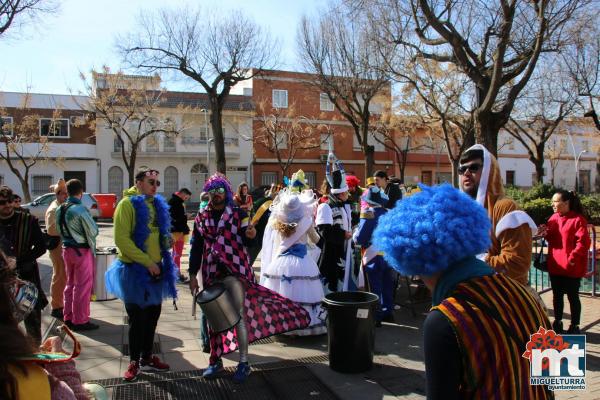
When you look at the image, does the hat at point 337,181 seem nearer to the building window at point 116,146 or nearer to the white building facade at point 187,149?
the white building facade at point 187,149

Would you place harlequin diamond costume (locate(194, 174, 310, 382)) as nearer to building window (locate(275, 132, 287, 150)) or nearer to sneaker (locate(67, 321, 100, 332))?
sneaker (locate(67, 321, 100, 332))

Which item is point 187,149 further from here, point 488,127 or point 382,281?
point 382,281

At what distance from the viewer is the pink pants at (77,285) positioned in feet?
19.2

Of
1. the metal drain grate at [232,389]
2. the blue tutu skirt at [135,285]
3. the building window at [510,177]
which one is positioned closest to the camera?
the metal drain grate at [232,389]

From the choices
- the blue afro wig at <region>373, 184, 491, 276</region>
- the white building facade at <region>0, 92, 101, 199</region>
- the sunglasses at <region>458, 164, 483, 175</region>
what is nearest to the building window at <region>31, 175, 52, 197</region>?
the white building facade at <region>0, 92, 101, 199</region>

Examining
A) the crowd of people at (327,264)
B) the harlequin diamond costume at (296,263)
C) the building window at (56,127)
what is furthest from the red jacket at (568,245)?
the building window at (56,127)

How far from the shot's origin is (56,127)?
34.2 metres

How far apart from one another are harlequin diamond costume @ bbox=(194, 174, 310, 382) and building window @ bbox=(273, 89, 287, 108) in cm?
3445

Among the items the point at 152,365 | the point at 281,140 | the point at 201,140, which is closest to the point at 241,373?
the point at 152,365

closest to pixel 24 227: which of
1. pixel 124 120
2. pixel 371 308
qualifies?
pixel 371 308

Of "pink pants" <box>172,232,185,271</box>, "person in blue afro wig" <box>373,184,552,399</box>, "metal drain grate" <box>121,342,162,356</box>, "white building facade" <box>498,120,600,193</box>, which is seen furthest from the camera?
"white building facade" <box>498,120,600,193</box>

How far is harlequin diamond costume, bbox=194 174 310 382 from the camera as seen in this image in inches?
179

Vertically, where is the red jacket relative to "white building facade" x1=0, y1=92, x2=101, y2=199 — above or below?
below

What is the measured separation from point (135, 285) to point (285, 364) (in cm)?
179
